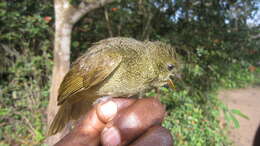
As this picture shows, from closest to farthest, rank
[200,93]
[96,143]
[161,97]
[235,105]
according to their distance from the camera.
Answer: [96,143], [200,93], [161,97], [235,105]

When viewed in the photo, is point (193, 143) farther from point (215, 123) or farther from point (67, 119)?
point (67, 119)

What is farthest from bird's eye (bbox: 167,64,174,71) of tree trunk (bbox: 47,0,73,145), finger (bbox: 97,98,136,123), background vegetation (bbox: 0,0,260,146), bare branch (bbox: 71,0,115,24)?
tree trunk (bbox: 47,0,73,145)

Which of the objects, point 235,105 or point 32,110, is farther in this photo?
point 235,105

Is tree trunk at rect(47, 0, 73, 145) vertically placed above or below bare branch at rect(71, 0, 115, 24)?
below

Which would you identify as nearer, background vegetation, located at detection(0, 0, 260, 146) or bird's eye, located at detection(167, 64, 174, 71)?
bird's eye, located at detection(167, 64, 174, 71)

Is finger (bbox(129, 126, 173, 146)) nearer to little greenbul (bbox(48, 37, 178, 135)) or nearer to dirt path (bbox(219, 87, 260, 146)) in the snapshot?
little greenbul (bbox(48, 37, 178, 135))

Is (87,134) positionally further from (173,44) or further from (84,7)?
(173,44)

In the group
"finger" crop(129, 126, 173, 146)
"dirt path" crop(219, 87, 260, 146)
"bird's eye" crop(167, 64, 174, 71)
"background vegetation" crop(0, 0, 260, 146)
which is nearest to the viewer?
"finger" crop(129, 126, 173, 146)

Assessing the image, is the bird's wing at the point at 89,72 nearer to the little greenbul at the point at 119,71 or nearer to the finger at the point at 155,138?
the little greenbul at the point at 119,71

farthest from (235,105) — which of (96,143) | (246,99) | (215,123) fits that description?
(96,143)

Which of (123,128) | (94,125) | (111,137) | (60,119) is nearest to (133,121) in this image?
(123,128)
